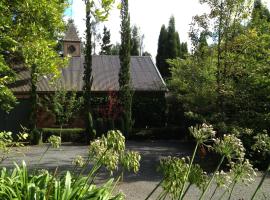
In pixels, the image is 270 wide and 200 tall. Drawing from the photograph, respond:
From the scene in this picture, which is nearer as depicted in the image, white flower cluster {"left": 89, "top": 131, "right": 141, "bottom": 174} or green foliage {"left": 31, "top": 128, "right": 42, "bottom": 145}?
white flower cluster {"left": 89, "top": 131, "right": 141, "bottom": 174}

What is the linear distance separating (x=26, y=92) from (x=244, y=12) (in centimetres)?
1741

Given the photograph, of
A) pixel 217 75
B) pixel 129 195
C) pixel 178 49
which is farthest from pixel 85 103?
pixel 178 49

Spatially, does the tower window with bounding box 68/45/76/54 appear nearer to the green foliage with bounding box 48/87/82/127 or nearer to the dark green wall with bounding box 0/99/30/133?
the dark green wall with bounding box 0/99/30/133

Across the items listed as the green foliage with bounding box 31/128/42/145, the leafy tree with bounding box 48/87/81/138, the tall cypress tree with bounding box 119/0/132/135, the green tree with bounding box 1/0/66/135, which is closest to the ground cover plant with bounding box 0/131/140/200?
the green tree with bounding box 1/0/66/135

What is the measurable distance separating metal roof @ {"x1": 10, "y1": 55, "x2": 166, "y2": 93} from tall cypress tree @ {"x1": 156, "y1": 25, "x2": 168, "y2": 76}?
8915mm

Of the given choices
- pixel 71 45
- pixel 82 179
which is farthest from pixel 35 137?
pixel 82 179

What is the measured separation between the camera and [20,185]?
4.29 metres

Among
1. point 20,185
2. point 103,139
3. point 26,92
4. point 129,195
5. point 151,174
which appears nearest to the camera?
point 103,139

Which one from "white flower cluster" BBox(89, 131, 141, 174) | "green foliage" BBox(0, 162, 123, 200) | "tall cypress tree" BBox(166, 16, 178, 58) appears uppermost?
"tall cypress tree" BBox(166, 16, 178, 58)

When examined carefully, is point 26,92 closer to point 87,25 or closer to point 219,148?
point 87,25

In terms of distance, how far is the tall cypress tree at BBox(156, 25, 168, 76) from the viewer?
148 feet

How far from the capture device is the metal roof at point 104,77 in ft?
99.7

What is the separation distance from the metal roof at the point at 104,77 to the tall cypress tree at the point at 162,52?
8.91m

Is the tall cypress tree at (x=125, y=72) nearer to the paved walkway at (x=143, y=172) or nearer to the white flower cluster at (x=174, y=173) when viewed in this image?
the paved walkway at (x=143, y=172)
